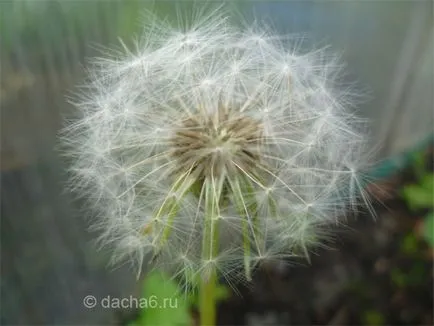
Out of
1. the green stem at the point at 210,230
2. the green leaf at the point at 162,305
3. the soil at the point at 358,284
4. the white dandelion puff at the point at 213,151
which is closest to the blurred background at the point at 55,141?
the soil at the point at 358,284

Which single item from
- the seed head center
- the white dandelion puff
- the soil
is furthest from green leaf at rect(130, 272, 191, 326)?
the soil

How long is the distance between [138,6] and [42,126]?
15.8 inches

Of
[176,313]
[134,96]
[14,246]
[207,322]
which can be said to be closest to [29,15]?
[14,246]

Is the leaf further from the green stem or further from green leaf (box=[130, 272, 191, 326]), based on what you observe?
the green stem

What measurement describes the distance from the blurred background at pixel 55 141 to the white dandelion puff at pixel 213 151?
1.55 feet

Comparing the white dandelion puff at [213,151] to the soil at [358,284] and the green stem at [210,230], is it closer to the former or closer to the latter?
the green stem at [210,230]

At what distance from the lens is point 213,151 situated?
100 centimetres

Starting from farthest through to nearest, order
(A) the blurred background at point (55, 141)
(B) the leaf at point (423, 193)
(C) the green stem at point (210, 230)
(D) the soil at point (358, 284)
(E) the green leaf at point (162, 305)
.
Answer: (D) the soil at point (358, 284), (B) the leaf at point (423, 193), (A) the blurred background at point (55, 141), (E) the green leaf at point (162, 305), (C) the green stem at point (210, 230)

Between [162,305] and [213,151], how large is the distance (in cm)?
37

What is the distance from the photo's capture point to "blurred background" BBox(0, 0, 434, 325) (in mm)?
1716

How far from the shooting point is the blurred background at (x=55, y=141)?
1.72m

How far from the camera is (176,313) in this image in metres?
1.24

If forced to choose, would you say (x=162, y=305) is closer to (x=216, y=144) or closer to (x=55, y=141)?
(x=216, y=144)

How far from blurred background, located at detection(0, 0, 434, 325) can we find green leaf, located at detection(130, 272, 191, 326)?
0.34m
